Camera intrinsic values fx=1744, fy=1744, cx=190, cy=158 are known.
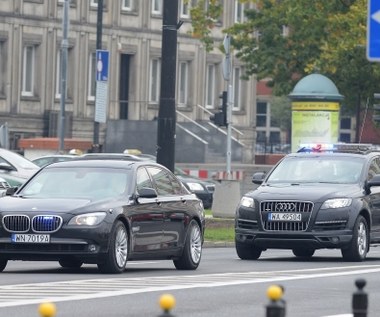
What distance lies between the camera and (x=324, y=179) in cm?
2536

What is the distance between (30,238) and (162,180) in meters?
2.82

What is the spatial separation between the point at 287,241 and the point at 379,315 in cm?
915

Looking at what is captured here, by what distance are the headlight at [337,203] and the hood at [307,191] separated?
0.18 feet

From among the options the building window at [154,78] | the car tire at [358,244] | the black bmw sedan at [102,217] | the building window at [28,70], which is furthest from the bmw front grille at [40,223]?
the building window at [154,78]

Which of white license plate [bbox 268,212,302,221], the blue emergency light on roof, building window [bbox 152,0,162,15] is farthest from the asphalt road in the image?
building window [bbox 152,0,162,15]

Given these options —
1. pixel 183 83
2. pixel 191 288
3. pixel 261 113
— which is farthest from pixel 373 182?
pixel 261 113

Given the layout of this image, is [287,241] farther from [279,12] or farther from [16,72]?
[16,72]

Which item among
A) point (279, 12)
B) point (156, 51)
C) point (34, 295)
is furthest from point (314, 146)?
point (156, 51)

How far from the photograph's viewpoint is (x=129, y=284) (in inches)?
715

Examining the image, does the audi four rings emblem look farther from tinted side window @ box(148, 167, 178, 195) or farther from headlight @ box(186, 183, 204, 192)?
headlight @ box(186, 183, 204, 192)

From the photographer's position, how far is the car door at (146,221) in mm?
20922

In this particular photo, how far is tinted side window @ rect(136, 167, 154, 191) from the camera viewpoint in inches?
842

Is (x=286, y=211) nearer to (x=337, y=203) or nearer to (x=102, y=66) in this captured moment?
(x=337, y=203)

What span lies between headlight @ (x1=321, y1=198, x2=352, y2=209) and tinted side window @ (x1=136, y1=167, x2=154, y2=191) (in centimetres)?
341
